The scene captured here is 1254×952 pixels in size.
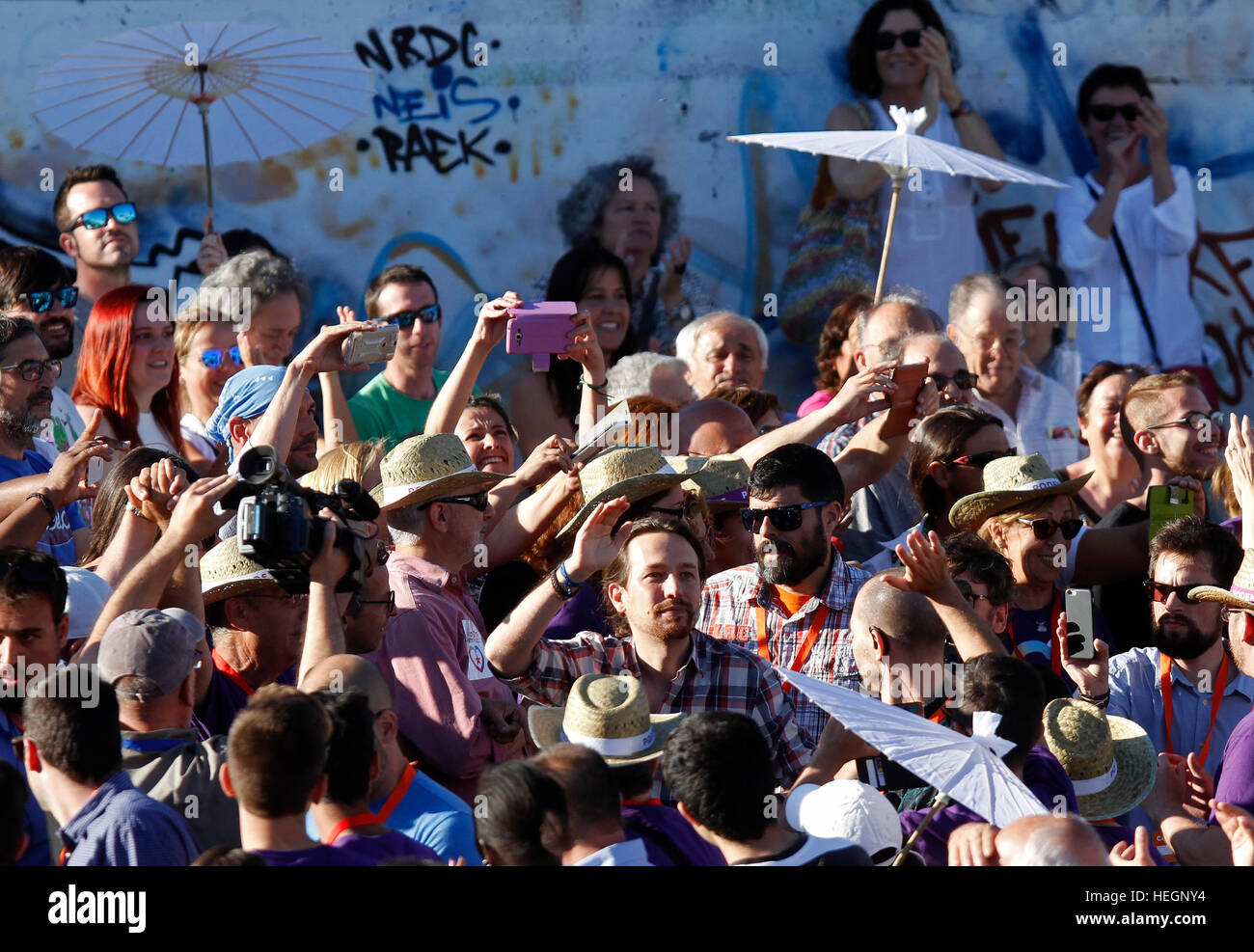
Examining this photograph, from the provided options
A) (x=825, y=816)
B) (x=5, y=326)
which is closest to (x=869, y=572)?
(x=825, y=816)

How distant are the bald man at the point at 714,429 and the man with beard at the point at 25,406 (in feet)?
7.14

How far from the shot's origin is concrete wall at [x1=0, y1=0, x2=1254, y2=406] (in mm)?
Answer: 8547

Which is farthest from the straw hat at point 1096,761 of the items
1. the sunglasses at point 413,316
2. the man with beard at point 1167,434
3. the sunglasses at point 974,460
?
the sunglasses at point 413,316

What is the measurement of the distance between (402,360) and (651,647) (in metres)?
2.41

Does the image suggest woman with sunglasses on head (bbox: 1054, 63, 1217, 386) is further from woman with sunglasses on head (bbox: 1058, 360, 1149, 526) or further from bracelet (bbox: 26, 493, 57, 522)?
bracelet (bbox: 26, 493, 57, 522)

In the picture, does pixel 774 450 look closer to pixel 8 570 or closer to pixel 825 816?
pixel 825 816

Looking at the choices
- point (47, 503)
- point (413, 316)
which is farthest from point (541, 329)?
point (47, 503)

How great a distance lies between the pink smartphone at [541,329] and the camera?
254 inches

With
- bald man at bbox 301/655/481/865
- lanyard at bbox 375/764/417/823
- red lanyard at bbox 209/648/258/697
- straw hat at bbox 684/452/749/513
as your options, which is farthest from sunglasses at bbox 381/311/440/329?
lanyard at bbox 375/764/417/823

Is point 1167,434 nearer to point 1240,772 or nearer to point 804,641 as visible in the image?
point 804,641

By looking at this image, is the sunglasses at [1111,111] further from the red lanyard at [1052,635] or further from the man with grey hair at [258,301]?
the man with grey hair at [258,301]

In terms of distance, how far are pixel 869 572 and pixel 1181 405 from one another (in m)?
1.62

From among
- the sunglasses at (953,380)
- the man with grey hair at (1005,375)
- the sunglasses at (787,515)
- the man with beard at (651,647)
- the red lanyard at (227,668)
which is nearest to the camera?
the red lanyard at (227,668)

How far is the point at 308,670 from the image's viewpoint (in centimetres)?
427
